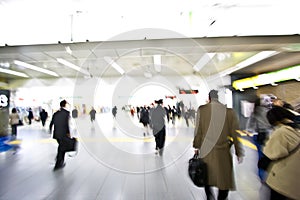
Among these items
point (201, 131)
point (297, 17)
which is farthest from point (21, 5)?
point (297, 17)

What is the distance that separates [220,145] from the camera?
1.87 meters

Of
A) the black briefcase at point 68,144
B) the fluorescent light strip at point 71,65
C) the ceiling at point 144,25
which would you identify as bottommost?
the black briefcase at point 68,144

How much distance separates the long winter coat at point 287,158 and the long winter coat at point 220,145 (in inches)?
14.5

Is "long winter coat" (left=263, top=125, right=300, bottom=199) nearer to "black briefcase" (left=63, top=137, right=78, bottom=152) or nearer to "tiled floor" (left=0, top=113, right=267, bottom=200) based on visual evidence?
"tiled floor" (left=0, top=113, right=267, bottom=200)

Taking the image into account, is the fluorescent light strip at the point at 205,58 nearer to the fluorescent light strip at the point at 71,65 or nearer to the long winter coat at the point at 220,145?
the long winter coat at the point at 220,145

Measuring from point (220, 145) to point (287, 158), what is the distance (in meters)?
0.53

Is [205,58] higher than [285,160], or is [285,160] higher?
[205,58]

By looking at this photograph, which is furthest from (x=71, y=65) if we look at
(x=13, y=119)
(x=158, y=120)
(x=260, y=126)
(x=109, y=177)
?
(x=260, y=126)

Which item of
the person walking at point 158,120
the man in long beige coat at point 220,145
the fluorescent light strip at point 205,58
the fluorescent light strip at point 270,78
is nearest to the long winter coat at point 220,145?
the man in long beige coat at point 220,145

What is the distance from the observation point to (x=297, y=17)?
322cm

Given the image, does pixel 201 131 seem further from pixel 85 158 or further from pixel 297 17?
pixel 85 158

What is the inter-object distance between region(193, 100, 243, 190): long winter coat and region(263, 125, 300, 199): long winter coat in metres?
0.37

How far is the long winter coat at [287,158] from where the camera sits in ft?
4.91

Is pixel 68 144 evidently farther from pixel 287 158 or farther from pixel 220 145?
pixel 287 158
